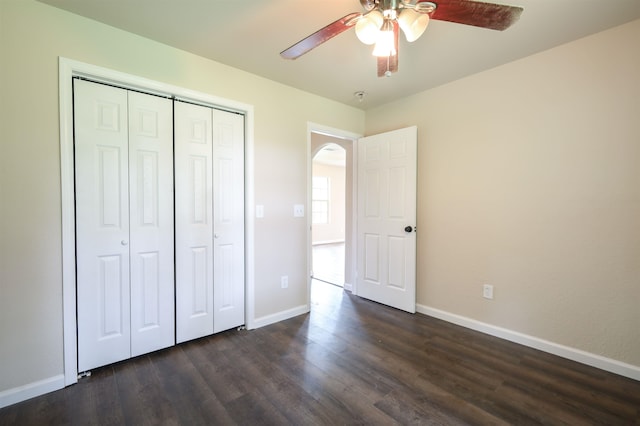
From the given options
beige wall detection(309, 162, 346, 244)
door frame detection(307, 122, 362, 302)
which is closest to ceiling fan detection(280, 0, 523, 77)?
door frame detection(307, 122, 362, 302)

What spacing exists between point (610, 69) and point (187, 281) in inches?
141

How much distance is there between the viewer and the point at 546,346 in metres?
2.29

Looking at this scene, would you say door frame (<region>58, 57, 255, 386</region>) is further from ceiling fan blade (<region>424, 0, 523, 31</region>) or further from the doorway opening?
the doorway opening

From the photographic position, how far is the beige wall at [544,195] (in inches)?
78.1

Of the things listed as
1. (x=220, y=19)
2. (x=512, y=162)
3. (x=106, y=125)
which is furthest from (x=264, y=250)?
(x=512, y=162)

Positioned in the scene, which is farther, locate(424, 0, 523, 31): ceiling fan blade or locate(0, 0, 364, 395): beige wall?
locate(0, 0, 364, 395): beige wall

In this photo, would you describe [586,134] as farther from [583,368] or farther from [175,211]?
[175,211]

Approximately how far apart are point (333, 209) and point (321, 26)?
22.6 ft

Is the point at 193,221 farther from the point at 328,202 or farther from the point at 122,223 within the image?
the point at 328,202

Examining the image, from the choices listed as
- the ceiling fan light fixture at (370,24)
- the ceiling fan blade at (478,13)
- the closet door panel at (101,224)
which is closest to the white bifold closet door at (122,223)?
the closet door panel at (101,224)

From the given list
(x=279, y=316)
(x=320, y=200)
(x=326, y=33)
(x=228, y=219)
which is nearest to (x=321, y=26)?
(x=326, y=33)

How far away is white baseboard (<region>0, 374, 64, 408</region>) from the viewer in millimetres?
1675

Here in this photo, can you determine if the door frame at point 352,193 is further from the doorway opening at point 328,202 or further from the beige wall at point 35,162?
the doorway opening at point 328,202

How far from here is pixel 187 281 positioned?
2.38 m
